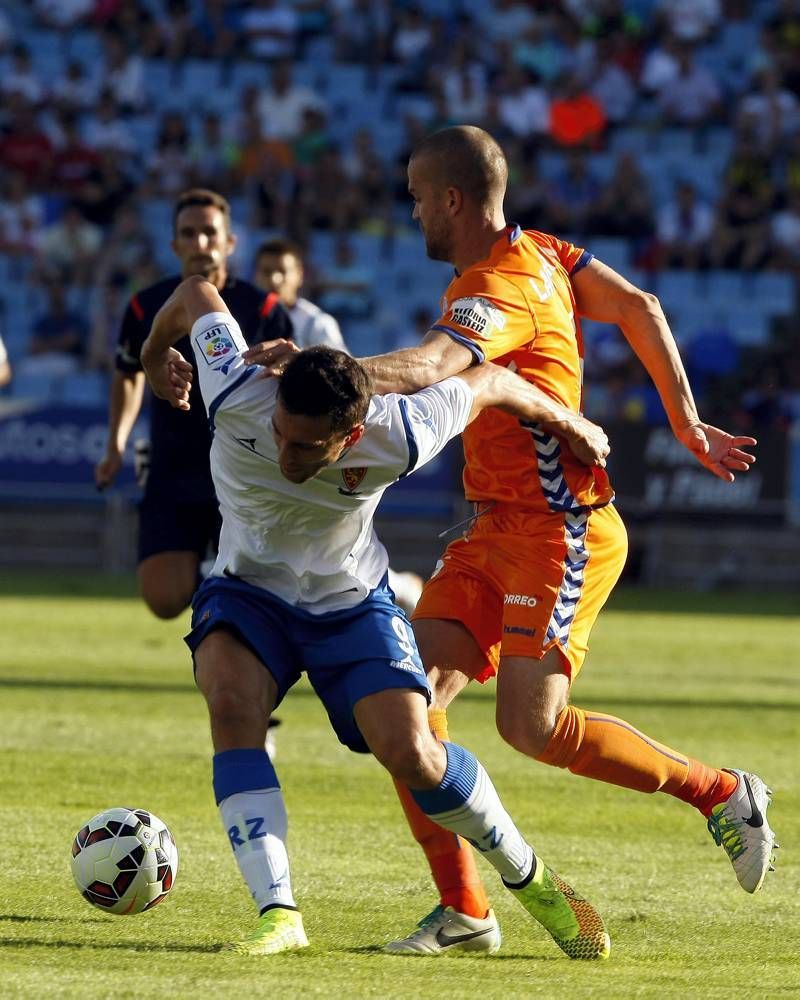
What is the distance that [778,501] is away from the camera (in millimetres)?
19188

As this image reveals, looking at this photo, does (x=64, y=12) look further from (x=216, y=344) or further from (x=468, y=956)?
(x=468, y=956)

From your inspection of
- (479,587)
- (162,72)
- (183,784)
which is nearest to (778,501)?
(162,72)

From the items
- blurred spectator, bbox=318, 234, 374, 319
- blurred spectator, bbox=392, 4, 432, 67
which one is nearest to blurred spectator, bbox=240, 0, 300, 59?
blurred spectator, bbox=392, 4, 432, 67

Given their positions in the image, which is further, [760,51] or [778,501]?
[760,51]

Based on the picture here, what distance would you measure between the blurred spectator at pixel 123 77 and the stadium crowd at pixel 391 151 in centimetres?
4

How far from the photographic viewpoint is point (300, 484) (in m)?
4.73

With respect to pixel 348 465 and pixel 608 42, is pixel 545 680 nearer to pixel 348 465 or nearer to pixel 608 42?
pixel 348 465

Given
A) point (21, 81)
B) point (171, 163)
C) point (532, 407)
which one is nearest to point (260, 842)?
point (532, 407)

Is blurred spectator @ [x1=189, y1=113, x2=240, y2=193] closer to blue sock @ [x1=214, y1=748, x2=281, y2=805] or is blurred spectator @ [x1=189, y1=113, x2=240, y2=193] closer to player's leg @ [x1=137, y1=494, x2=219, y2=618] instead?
player's leg @ [x1=137, y1=494, x2=219, y2=618]

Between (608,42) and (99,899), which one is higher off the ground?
(608,42)

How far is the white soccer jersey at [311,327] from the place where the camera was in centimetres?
940

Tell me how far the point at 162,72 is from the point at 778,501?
36.0ft

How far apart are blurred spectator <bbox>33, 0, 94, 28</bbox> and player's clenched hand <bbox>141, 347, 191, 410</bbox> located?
70.4 feet

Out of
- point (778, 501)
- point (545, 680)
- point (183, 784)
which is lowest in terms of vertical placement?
point (778, 501)
